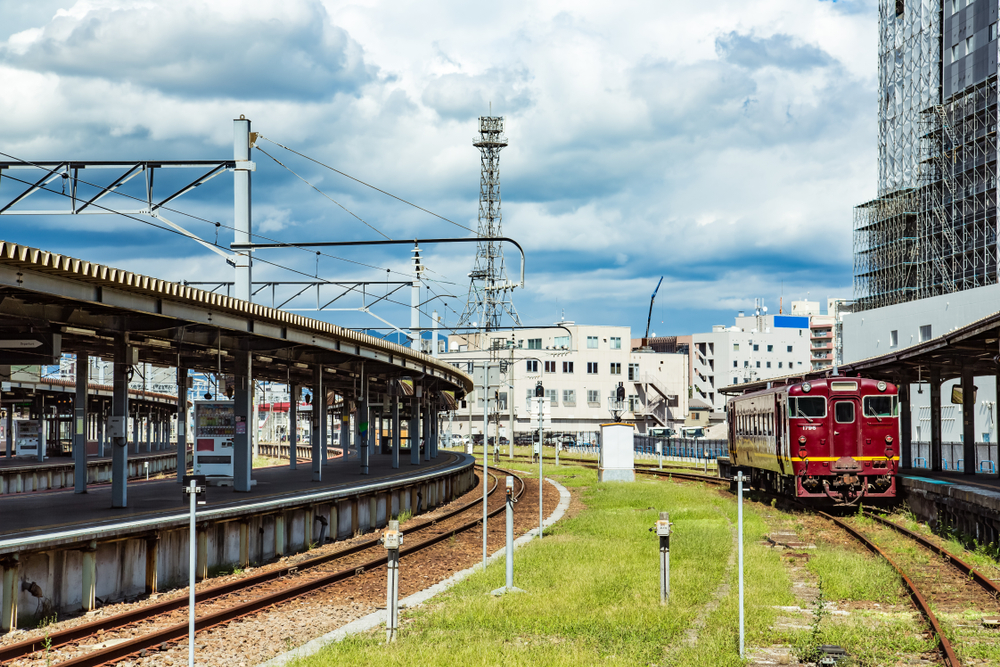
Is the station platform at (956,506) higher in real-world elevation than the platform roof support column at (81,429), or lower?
lower

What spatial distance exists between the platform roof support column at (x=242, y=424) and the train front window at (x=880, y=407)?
1571 centimetres

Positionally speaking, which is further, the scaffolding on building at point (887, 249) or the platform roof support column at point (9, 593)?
the scaffolding on building at point (887, 249)

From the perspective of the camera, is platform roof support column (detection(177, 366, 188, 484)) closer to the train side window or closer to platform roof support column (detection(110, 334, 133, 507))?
platform roof support column (detection(110, 334, 133, 507))

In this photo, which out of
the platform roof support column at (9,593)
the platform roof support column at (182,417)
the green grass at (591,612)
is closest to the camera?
the green grass at (591,612)

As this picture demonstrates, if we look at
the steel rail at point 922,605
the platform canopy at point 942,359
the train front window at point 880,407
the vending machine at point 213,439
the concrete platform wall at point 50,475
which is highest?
the platform canopy at point 942,359

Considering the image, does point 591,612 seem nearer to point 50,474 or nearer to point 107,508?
point 107,508

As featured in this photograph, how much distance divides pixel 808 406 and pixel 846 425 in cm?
112

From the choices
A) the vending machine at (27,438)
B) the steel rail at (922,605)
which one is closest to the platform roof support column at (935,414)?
the steel rail at (922,605)

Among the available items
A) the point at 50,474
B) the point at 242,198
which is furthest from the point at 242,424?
the point at 50,474

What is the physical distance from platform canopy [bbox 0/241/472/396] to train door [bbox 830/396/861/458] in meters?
12.9

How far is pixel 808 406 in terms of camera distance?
25562mm

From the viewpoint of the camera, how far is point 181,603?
13789mm

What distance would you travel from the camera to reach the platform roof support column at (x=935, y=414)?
104 ft

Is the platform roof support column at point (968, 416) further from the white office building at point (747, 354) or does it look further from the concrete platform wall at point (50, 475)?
the white office building at point (747, 354)
